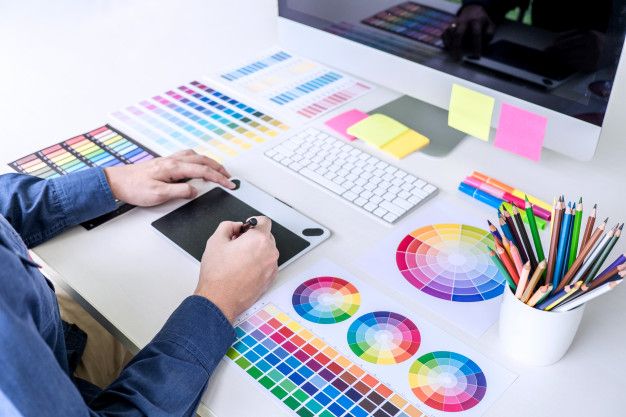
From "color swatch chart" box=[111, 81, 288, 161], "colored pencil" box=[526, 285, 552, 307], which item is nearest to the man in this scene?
"color swatch chart" box=[111, 81, 288, 161]

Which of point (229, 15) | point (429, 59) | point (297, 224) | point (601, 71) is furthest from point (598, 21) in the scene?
point (229, 15)

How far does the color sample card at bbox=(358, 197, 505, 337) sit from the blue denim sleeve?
421mm

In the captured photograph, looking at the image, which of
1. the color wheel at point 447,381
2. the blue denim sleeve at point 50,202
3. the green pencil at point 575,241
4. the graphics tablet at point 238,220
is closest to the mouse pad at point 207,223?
the graphics tablet at point 238,220

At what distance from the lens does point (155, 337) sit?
2.39 ft

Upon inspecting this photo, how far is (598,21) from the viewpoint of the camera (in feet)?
2.51

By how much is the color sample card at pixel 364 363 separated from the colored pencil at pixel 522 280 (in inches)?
3.7

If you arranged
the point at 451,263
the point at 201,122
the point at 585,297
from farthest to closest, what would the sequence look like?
the point at 201,122 < the point at 451,263 < the point at 585,297

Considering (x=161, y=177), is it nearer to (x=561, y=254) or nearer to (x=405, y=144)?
(x=405, y=144)

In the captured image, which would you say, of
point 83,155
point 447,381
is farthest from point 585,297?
point 83,155

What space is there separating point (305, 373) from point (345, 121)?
1.89ft

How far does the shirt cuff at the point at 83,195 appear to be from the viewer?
3.05ft

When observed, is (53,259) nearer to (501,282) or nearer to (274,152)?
(274,152)

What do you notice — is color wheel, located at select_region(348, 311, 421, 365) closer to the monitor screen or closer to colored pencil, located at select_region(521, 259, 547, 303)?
colored pencil, located at select_region(521, 259, 547, 303)

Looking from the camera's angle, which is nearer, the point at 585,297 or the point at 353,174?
the point at 585,297
